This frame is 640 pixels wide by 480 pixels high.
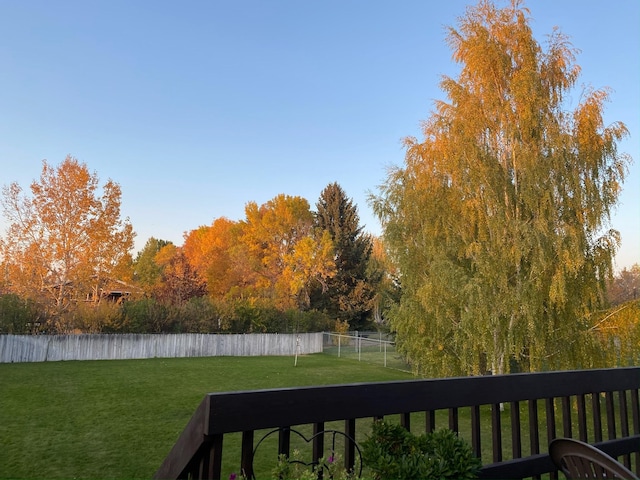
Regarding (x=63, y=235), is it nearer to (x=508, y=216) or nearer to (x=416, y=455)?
(x=508, y=216)

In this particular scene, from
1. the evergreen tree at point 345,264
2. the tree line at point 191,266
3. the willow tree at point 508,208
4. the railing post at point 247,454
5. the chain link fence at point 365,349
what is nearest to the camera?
the railing post at point 247,454

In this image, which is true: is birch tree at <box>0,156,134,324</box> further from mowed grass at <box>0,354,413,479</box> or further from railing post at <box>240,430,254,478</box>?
railing post at <box>240,430,254,478</box>

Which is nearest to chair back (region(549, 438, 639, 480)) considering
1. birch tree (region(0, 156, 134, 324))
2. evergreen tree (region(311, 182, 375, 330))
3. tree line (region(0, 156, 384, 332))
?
tree line (region(0, 156, 384, 332))

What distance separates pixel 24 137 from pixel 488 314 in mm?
14511

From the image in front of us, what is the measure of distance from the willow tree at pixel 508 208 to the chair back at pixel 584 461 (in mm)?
6865

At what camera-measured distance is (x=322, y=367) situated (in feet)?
53.7

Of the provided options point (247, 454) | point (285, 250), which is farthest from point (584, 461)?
point (285, 250)

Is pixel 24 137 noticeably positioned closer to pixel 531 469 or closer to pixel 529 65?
pixel 529 65

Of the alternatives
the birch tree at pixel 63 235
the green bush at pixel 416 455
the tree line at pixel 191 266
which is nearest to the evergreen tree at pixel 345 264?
the tree line at pixel 191 266

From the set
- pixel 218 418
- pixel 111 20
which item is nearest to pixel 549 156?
pixel 218 418

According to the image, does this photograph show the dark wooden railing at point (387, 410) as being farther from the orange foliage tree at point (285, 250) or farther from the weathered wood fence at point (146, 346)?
the orange foliage tree at point (285, 250)

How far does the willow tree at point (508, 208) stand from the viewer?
8109 millimetres

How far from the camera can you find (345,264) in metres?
29.4

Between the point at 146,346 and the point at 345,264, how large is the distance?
578 inches
